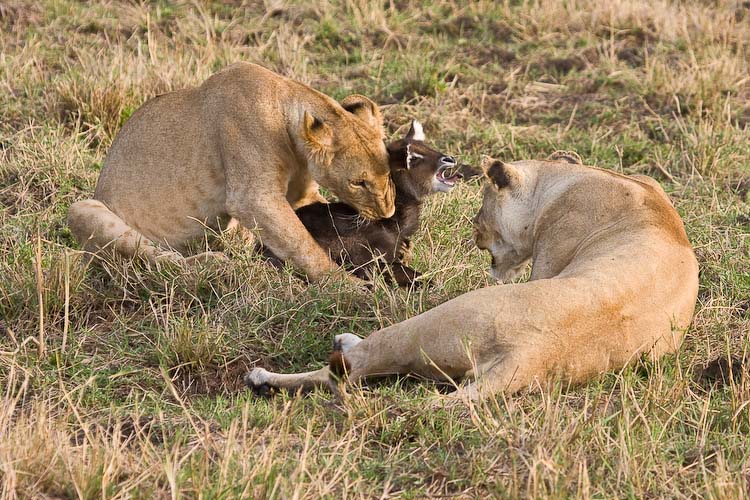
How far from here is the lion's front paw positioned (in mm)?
4711

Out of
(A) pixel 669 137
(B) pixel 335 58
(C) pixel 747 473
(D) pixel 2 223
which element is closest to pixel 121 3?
(B) pixel 335 58

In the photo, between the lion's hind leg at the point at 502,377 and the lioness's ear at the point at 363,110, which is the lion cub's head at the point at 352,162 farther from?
the lion's hind leg at the point at 502,377

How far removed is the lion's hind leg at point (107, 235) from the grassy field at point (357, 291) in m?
0.12

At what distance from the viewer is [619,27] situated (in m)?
9.98

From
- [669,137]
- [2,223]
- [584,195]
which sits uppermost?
[584,195]

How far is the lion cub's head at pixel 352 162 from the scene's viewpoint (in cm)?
595

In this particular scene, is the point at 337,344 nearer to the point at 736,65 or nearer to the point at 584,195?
the point at 584,195

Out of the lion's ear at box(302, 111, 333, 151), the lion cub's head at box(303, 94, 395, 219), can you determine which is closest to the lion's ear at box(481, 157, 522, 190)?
the lion cub's head at box(303, 94, 395, 219)

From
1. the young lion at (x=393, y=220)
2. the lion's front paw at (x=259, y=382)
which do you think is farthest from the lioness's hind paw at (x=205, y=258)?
the lion's front paw at (x=259, y=382)

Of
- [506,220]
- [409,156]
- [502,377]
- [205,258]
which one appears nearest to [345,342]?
[502,377]

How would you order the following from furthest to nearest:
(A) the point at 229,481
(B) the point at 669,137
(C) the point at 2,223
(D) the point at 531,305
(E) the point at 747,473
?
1. (B) the point at 669,137
2. (C) the point at 2,223
3. (D) the point at 531,305
4. (E) the point at 747,473
5. (A) the point at 229,481

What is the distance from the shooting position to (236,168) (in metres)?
5.98

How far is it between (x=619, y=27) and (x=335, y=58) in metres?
2.45

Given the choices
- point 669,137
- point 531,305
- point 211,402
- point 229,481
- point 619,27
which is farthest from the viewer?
point 619,27
